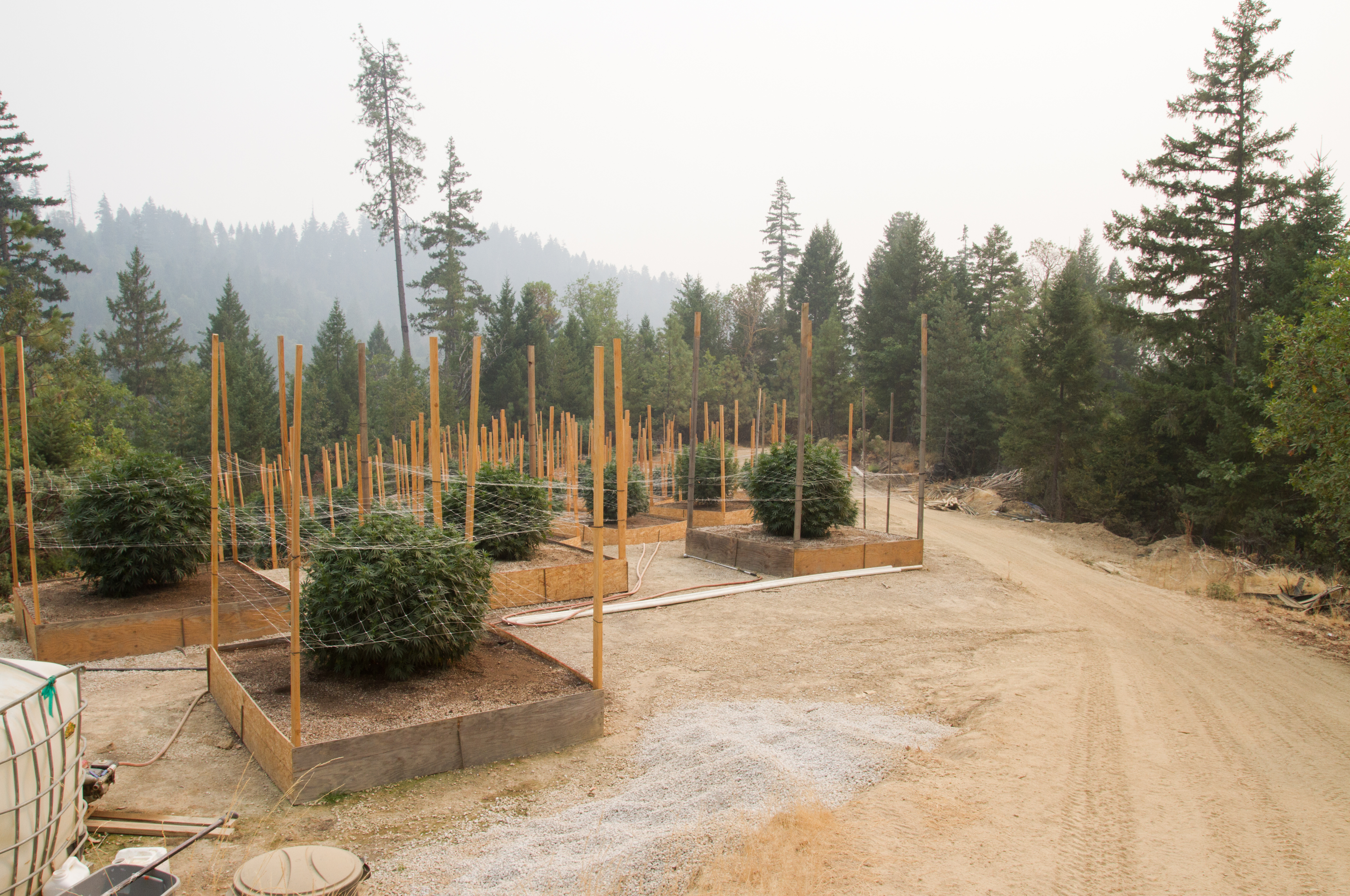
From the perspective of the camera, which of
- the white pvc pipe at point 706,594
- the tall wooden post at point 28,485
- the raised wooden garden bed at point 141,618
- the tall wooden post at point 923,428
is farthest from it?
the tall wooden post at point 923,428

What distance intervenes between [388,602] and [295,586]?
85cm

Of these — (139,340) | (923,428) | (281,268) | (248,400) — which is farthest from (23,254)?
(281,268)

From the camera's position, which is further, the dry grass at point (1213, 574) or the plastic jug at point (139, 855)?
the dry grass at point (1213, 574)

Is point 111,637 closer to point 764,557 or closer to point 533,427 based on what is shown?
point 533,427

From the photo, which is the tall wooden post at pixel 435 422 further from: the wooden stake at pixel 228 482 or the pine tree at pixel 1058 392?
the pine tree at pixel 1058 392

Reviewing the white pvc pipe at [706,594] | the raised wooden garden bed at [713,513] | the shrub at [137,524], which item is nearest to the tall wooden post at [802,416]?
the white pvc pipe at [706,594]

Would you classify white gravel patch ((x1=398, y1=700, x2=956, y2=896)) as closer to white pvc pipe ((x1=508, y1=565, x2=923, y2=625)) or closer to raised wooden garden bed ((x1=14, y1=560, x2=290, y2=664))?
white pvc pipe ((x1=508, y1=565, x2=923, y2=625))

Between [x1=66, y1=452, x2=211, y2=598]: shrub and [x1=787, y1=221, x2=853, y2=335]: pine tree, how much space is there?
143 ft

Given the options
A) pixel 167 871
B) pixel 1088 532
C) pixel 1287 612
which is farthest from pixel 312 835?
pixel 1088 532

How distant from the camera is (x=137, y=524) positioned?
673 cm

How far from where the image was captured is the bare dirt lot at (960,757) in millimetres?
3424

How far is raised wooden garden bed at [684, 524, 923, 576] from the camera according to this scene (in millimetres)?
10008

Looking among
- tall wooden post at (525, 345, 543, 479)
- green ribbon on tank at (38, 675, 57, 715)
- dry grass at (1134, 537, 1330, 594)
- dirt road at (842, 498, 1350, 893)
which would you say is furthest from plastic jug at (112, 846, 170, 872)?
dry grass at (1134, 537, 1330, 594)

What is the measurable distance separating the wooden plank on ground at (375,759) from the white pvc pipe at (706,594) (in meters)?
2.20
